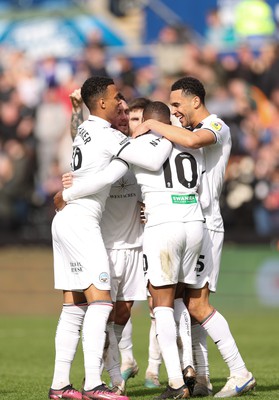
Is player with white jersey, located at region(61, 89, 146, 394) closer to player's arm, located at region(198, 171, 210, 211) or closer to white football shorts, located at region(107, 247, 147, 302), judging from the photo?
white football shorts, located at region(107, 247, 147, 302)

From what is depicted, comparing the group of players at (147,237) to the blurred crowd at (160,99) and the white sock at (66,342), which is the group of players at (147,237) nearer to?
the white sock at (66,342)

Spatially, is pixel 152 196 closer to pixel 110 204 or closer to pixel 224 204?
pixel 110 204

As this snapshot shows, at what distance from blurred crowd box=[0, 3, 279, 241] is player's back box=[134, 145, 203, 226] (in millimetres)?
10118

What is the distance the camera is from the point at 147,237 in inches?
338

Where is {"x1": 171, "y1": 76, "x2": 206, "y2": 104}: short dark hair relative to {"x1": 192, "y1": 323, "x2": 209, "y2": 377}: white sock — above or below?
above

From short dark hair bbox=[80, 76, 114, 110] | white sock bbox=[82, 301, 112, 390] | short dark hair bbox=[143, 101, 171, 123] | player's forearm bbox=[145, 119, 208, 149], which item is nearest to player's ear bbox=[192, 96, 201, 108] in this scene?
short dark hair bbox=[143, 101, 171, 123]

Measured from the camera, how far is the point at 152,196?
862 centimetres

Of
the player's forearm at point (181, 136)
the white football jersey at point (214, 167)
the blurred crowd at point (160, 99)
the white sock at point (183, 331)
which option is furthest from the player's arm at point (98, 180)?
the blurred crowd at point (160, 99)

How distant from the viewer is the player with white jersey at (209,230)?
872 centimetres

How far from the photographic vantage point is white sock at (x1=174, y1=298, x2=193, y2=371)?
348 inches

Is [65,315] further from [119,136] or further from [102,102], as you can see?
[102,102]

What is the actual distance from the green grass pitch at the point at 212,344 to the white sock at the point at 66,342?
1.02 ft

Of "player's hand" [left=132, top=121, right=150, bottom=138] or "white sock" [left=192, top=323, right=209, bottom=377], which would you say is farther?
"white sock" [left=192, top=323, right=209, bottom=377]

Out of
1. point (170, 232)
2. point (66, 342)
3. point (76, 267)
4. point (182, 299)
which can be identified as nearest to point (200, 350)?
point (182, 299)
